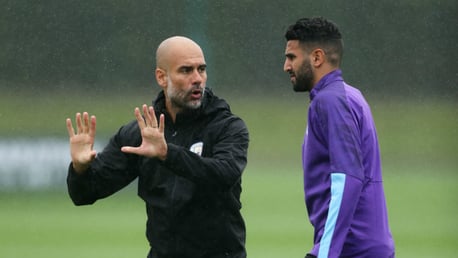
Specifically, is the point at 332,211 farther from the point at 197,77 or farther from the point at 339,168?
the point at 197,77

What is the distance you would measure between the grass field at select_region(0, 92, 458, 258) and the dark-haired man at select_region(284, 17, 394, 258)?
7.43 feet

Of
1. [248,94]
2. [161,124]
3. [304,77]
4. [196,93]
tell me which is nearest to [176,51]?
[196,93]

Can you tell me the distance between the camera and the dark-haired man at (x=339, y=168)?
3693 mm

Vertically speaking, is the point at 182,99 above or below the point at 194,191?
above

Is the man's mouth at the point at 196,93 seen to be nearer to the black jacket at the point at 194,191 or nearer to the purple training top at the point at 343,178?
the black jacket at the point at 194,191

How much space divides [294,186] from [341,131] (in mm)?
2608

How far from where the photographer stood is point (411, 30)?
6.32 meters

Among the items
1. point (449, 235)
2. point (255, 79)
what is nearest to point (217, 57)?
point (255, 79)

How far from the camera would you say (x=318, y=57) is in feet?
13.3

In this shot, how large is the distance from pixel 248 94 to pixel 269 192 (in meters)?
0.57

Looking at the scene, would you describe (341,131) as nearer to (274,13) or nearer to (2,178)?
(274,13)

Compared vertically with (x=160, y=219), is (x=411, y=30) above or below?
above

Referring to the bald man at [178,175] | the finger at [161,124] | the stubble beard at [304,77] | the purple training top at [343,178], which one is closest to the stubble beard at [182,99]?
the bald man at [178,175]

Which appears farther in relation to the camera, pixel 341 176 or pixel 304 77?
pixel 304 77
